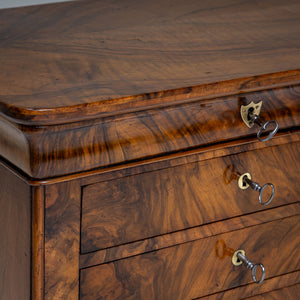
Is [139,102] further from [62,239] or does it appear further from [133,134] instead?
[62,239]

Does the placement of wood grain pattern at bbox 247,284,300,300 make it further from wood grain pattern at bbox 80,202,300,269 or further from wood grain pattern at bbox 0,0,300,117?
wood grain pattern at bbox 0,0,300,117

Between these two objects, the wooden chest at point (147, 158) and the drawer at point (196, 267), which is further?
the drawer at point (196, 267)

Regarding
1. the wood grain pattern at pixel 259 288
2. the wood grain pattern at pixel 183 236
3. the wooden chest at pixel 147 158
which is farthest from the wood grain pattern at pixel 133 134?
the wood grain pattern at pixel 259 288

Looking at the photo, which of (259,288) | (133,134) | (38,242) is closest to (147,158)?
(133,134)

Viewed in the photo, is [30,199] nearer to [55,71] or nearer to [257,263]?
[55,71]

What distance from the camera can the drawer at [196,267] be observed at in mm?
840

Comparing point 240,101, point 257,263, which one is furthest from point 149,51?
point 257,263

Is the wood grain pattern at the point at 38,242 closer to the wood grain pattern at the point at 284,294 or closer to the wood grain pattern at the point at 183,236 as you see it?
the wood grain pattern at the point at 183,236

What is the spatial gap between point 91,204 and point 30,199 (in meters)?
0.08

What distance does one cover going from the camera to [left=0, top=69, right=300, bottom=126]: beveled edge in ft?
2.20

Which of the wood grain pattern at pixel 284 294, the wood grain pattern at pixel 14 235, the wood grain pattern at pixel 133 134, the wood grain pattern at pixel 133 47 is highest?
the wood grain pattern at pixel 133 47

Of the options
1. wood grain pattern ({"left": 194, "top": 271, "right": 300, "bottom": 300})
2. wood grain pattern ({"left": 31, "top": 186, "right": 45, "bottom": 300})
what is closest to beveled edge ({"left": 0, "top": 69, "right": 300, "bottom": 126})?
wood grain pattern ({"left": 31, "top": 186, "right": 45, "bottom": 300})

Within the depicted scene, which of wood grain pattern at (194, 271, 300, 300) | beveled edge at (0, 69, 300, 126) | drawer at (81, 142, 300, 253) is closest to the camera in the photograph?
beveled edge at (0, 69, 300, 126)

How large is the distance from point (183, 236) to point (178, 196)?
65mm
